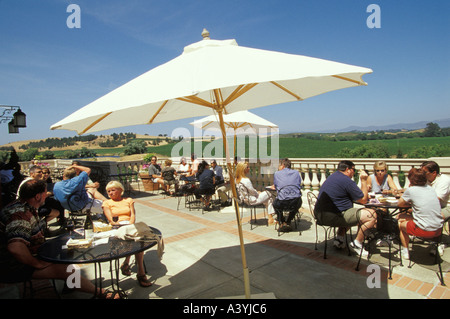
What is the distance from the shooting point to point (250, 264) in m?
4.18

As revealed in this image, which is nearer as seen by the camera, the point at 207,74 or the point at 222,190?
the point at 207,74

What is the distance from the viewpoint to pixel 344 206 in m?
4.38

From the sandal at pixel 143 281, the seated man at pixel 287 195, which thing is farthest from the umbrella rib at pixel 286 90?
the sandal at pixel 143 281

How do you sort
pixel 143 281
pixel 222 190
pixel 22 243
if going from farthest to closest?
pixel 222 190 < pixel 143 281 < pixel 22 243

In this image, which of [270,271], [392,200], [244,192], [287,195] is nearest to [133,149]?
[244,192]

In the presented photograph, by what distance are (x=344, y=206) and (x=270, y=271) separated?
5.29 feet

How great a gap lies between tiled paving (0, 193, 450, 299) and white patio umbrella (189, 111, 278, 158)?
369cm

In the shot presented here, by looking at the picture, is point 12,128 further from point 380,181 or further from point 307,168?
point 380,181

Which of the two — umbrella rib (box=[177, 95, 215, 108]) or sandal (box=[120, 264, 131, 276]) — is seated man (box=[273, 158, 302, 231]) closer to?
sandal (box=[120, 264, 131, 276])

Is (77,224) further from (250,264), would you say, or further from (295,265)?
(295,265)

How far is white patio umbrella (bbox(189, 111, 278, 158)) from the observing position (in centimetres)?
850

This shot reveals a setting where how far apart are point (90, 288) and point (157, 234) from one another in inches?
39.2

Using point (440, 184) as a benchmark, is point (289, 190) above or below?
below
